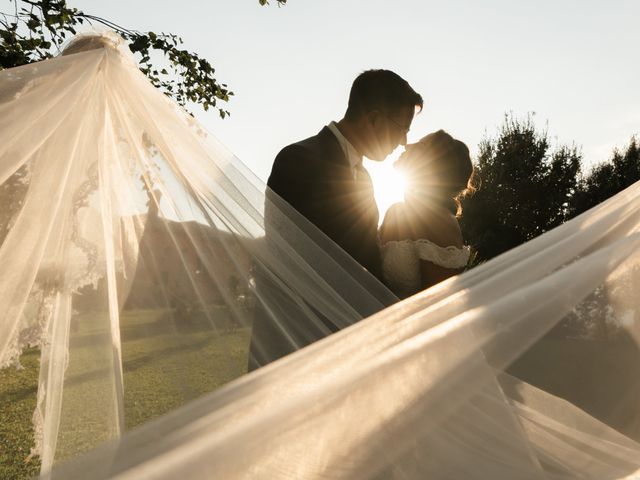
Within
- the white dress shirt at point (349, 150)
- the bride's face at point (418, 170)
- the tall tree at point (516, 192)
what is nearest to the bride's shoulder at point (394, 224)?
the bride's face at point (418, 170)

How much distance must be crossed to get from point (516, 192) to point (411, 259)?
68.9ft

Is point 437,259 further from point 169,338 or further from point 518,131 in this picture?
point 518,131

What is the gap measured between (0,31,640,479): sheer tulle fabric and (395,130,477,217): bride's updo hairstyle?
0.56 m

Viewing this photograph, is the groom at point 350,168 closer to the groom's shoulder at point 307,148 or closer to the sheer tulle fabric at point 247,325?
the groom's shoulder at point 307,148

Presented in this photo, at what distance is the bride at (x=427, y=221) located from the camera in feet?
6.91

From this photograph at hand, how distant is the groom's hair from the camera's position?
2.35m

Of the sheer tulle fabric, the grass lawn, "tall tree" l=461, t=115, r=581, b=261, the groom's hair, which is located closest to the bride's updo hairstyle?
the groom's hair

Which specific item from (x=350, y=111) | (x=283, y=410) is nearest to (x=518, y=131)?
(x=350, y=111)

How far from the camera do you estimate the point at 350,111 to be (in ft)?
7.89

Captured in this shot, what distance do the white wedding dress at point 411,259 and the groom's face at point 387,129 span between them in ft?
1.51

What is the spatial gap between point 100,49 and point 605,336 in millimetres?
2112

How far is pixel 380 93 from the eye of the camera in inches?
92.4

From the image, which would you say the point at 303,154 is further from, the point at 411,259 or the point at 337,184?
the point at 411,259

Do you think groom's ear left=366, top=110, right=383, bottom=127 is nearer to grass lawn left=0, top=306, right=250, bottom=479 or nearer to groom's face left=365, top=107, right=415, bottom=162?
groom's face left=365, top=107, right=415, bottom=162
